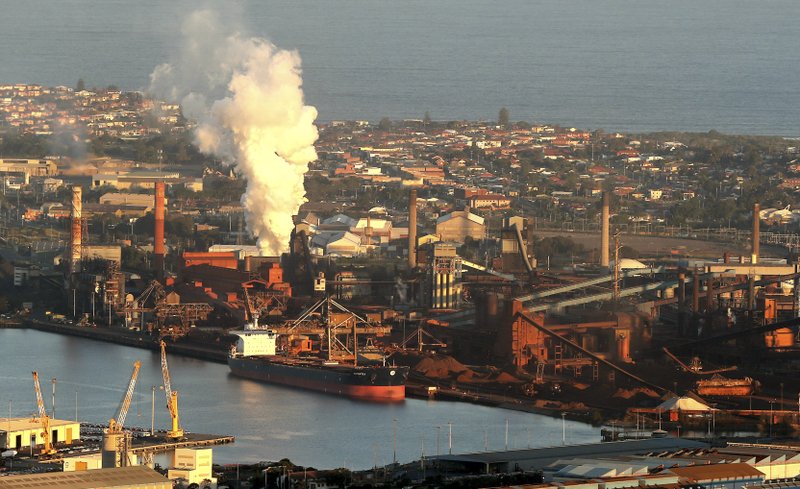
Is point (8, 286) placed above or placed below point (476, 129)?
below

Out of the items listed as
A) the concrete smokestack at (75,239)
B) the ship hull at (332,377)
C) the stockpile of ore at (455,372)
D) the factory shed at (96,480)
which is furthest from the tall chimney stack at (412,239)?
the factory shed at (96,480)

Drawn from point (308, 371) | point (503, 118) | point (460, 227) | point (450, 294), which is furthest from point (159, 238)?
point (503, 118)

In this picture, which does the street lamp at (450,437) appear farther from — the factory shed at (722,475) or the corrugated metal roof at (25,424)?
the factory shed at (722,475)

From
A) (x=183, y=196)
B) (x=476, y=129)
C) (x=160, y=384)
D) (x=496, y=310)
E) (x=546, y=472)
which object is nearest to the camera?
(x=546, y=472)

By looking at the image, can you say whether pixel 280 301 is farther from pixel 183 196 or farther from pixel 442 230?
pixel 183 196

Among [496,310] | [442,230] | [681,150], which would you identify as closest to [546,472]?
[496,310]

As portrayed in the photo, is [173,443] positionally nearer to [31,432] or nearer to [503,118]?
[31,432]

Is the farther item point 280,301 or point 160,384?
point 280,301
